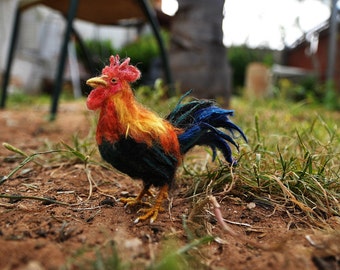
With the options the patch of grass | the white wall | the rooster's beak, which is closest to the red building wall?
the white wall

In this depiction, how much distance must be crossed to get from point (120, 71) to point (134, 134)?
0.24 metres

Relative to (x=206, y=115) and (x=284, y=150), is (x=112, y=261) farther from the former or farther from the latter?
(x=284, y=150)

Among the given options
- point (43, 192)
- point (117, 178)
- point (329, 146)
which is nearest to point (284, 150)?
point (329, 146)

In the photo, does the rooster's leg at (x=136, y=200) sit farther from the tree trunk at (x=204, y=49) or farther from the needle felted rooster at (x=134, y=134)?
the tree trunk at (x=204, y=49)

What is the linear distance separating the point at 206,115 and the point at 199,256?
561mm

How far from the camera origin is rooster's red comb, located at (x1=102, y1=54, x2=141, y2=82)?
1189 mm

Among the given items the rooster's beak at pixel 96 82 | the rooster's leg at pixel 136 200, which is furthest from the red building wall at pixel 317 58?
the rooster's beak at pixel 96 82

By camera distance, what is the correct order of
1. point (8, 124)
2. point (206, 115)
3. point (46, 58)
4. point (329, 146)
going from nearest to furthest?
point (206, 115), point (329, 146), point (8, 124), point (46, 58)

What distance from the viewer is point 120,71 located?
1194 millimetres

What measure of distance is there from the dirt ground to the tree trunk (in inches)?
89.8

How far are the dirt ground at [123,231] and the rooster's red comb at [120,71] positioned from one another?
497 mm

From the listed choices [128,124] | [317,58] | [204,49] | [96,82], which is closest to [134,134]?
[128,124]

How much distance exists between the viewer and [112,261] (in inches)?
29.7

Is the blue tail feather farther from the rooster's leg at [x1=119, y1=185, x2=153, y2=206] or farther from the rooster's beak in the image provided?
the rooster's beak
